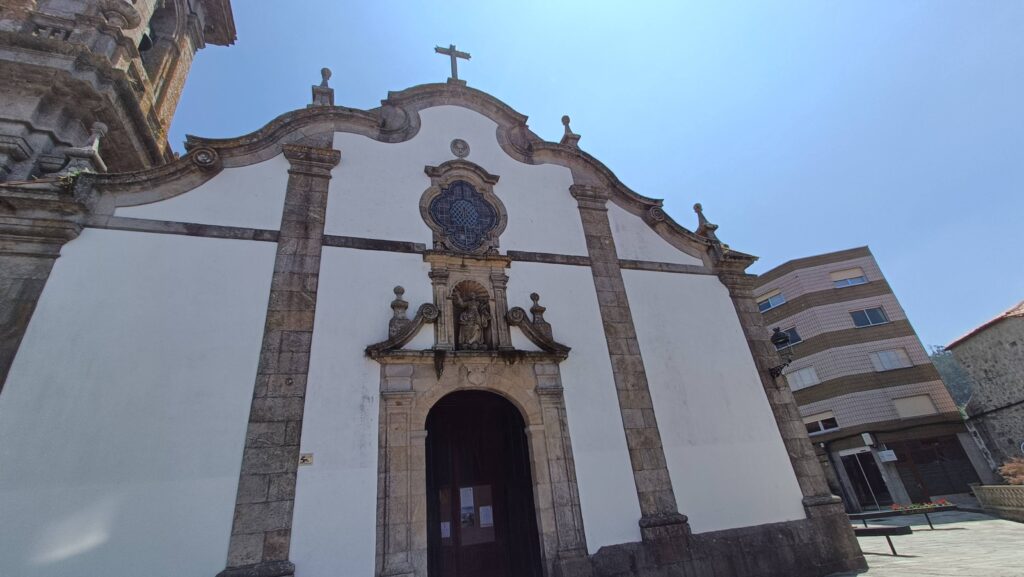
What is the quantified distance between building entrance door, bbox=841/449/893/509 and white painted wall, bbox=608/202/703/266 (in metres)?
16.7

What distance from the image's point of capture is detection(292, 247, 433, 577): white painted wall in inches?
230

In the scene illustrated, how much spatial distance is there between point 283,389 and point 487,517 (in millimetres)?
3609

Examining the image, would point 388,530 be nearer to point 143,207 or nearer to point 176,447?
point 176,447

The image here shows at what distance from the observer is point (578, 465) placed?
716 cm

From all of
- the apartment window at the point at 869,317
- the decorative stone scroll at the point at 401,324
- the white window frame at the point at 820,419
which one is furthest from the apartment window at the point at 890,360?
the decorative stone scroll at the point at 401,324

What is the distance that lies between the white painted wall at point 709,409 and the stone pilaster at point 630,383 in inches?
8.1

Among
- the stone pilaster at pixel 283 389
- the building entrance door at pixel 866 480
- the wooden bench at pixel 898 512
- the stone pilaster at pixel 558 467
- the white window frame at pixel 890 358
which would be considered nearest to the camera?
the stone pilaster at pixel 283 389

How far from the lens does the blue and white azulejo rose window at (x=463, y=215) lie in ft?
28.3

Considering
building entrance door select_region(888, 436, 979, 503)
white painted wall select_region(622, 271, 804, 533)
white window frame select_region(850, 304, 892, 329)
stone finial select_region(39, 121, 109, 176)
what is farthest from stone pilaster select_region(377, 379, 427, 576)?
white window frame select_region(850, 304, 892, 329)

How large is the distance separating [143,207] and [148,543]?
473 cm

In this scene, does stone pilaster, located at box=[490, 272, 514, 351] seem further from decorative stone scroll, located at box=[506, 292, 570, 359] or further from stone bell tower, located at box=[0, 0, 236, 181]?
stone bell tower, located at box=[0, 0, 236, 181]

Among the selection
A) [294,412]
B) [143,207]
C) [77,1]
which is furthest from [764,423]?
[77,1]

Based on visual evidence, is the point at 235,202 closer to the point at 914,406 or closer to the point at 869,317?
the point at 914,406

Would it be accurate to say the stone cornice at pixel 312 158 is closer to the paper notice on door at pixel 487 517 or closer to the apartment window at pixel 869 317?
the paper notice on door at pixel 487 517
